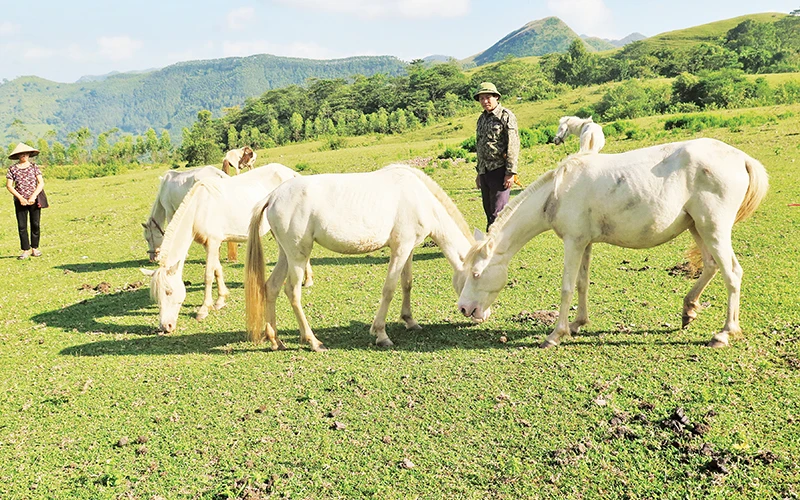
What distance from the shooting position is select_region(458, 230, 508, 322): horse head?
19.9ft

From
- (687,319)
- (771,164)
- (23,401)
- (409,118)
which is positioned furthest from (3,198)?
(409,118)

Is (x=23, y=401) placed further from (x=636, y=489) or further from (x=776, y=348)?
(x=776, y=348)

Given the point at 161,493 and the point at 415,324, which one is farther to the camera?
the point at 415,324

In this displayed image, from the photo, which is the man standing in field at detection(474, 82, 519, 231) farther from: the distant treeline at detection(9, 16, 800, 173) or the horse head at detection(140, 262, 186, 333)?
the distant treeline at detection(9, 16, 800, 173)

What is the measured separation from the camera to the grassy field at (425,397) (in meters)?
3.88

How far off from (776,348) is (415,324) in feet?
12.6

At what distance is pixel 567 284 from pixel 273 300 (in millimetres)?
3467

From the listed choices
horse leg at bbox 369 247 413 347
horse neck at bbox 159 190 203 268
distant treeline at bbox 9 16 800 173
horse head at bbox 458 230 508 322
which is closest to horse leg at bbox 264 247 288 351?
horse leg at bbox 369 247 413 347

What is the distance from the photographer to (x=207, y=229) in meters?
7.91

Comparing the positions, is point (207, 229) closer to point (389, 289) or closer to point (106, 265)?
point (389, 289)

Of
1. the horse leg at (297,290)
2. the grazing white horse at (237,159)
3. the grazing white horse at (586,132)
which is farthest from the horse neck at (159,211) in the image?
the grazing white horse at (586,132)

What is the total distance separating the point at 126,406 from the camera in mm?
5211

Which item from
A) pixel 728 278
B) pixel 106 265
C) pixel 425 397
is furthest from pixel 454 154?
pixel 425 397

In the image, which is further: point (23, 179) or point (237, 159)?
point (237, 159)
